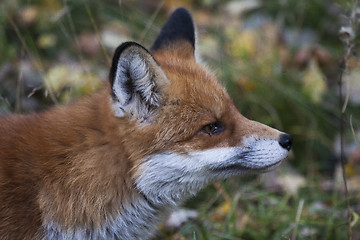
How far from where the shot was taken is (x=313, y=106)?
7215 millimetres

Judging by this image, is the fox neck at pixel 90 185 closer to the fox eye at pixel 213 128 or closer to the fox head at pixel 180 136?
the fox head at pixel 180 136

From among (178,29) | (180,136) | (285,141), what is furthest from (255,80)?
(180,136)

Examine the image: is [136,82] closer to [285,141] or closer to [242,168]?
[242,168]

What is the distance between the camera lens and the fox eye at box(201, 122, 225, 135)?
367 centimetres

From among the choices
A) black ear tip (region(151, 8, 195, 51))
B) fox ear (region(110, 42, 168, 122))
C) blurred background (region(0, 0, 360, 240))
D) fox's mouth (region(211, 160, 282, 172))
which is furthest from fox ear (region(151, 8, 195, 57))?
fox's mouth (region(211, 160, 282, 172))

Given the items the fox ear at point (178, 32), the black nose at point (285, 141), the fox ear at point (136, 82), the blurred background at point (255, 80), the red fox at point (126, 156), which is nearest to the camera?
the fox ear at point (136, 82)

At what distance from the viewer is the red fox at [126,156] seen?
3.51 metres

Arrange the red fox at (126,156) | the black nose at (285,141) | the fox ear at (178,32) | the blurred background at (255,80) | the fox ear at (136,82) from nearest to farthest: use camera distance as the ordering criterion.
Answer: the fox ear at (136,82) → the red fox at (126,156) → the black nose at (285,141) → the fox ear at (178,32) → the blurred background at (255,80)

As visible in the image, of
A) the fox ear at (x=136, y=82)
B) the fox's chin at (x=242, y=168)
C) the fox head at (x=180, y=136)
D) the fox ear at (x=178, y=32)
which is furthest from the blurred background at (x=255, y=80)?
the fox ear at (x=136, y=82)

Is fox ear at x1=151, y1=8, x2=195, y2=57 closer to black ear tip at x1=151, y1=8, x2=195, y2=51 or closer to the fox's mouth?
black ear tip at x1=151, y1=8, x2=195, y2=51

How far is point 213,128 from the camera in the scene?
370cm

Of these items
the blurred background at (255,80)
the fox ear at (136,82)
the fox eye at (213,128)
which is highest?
the fox ear at (136,82)

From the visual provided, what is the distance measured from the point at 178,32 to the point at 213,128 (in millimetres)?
1236

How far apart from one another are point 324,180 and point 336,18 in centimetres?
401
